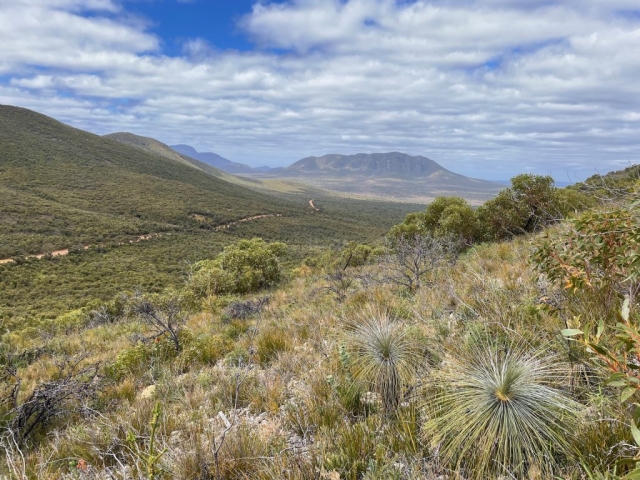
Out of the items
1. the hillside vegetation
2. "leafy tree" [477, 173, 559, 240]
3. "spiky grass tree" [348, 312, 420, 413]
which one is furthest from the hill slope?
"spiky grass tree" [348, 312, 420, 413]

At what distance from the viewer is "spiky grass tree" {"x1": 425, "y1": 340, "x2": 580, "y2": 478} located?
177 cm

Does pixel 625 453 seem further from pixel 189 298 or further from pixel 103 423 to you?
pixel 189 298

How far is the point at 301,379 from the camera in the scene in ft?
10.8

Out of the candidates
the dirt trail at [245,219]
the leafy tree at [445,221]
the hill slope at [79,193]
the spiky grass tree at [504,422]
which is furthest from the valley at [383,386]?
the dirt trail at [245,219]

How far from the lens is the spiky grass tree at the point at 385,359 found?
258 centimetres

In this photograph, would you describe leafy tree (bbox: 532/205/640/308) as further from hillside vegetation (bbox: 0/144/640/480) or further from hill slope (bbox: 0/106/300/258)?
hill slope (bbox: 0/106/300/258)

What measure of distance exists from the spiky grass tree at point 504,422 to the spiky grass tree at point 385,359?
447 millimetres

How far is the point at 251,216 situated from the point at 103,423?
263ft

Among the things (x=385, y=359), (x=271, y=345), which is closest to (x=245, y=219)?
(x=271, y=345)

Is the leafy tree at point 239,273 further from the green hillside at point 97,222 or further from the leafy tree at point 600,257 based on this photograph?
the leafy tree at point 600,257

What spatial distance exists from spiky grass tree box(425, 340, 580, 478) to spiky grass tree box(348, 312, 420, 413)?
1.47 ft

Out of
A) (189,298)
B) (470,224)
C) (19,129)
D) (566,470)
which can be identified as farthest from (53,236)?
(19,129)

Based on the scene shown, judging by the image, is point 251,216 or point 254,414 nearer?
point 254,414

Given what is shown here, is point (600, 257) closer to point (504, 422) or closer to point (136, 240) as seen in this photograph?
point (504, 422)
